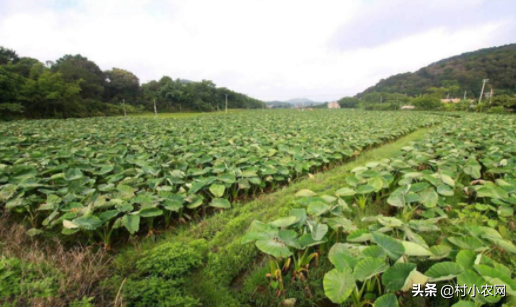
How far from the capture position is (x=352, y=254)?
1583 mm

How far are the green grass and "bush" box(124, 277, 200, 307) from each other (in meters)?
0.18

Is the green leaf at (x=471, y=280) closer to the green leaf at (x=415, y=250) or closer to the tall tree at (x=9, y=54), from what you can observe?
the green leaf at (x=415, y=250)

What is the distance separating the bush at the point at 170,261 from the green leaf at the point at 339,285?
3.90 ft

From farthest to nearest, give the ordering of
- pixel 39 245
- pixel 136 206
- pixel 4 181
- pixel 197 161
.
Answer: pixel 197 161 < pixel 4 181 < pixel 136 206 < pixel 39 245

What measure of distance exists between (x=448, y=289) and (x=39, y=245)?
369cm

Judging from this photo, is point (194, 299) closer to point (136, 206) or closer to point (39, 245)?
point (136, 206)

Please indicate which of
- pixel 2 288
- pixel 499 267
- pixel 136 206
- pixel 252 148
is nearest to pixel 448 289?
pixel 499 267

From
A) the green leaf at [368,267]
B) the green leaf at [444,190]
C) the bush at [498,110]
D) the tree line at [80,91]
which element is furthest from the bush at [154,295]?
the bush at [498,110]

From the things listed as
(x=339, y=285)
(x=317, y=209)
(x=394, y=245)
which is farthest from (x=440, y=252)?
(x=317, y=209)

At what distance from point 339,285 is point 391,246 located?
47 centimetres

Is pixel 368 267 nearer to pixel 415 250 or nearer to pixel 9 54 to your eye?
pixel 415 250

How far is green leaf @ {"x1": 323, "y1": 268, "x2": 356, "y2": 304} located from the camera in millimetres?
1260

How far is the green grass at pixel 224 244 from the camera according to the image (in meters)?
1.78

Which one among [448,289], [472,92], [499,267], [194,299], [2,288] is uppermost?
[472,92]
